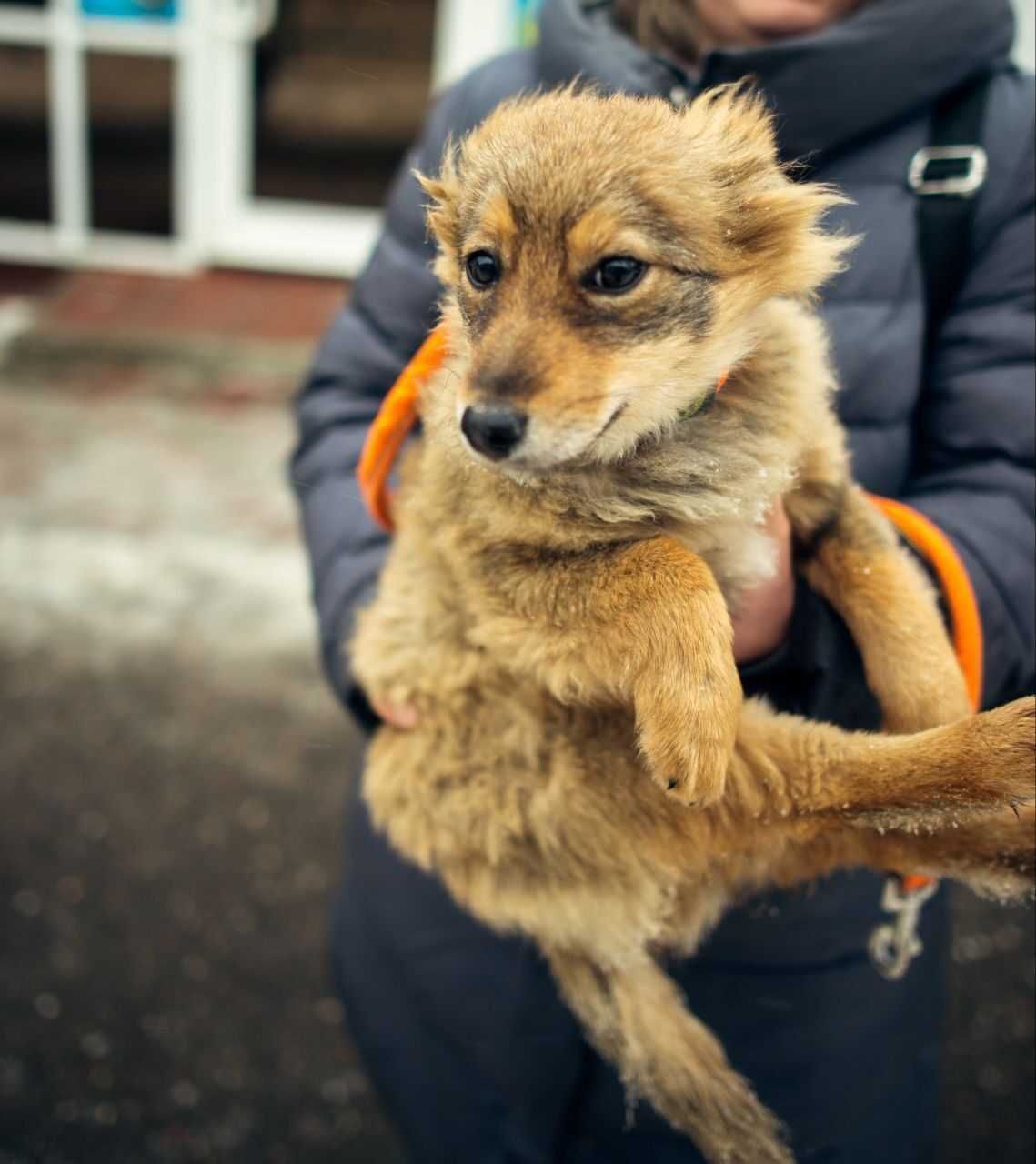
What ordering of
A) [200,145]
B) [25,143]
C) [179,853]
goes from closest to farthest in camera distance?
[179,853], [200,145], [25,143]

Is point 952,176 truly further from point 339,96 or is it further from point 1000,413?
point 339,96

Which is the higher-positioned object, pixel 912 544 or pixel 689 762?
pixel 912 544

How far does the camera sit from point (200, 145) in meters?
7.20

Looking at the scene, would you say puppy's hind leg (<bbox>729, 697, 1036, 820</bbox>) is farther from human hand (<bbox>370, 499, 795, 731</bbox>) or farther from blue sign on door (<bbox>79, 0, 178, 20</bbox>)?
blue sign on door (<bbox>79, 0, 178, 20</bbox>)

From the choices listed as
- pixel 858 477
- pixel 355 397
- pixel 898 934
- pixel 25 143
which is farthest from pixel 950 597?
pixel 25 143

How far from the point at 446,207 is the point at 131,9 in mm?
6771

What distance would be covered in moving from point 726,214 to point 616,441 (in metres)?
0.29

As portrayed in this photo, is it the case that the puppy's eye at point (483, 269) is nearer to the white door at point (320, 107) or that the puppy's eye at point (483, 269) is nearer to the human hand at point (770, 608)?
the human hand at point (770, 608)

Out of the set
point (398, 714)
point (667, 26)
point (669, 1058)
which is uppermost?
point (667, 26)

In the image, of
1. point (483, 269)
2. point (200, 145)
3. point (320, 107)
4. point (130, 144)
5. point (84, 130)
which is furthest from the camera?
point (320, 107)

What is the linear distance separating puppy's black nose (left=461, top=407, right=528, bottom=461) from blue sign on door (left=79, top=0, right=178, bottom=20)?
6.92 meters

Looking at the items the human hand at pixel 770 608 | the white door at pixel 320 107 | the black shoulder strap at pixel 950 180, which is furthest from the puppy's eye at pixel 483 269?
the white door at pixel 320 107

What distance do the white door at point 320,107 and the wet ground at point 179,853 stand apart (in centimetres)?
237

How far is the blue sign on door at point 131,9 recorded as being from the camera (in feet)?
23.1
